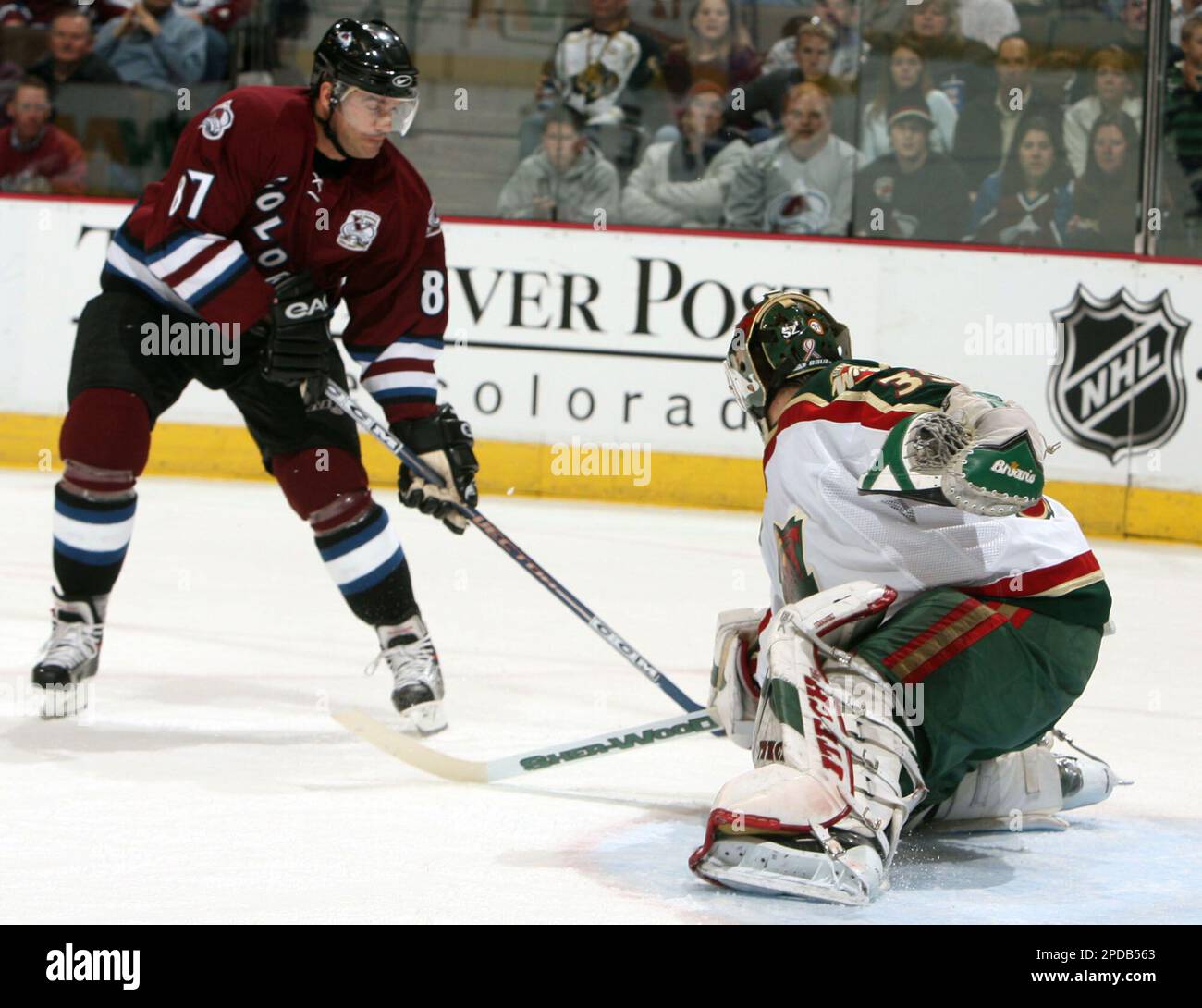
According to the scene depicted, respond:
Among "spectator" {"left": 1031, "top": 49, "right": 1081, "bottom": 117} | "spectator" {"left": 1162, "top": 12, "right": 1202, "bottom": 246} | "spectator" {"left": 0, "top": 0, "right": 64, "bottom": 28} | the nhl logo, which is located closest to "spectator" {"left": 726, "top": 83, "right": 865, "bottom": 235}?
"spectator" {"left": 1031, "top": 49, "right": 1081, "bottom": 117}

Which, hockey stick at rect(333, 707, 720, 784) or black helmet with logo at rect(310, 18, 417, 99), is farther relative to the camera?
black helmet with logo at rect(310, 18, 417, 99)

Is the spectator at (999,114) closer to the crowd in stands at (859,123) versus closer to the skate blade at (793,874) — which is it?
the crowd in stands at (859,123)

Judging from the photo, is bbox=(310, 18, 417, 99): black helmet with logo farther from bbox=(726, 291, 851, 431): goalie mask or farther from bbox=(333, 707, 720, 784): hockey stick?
bbox=(333, 707, 720, 784): hockey stick

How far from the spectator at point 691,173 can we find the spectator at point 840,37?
0.94 ft

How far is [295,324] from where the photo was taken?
3.16 metres

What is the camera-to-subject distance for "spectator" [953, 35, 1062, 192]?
592 cm

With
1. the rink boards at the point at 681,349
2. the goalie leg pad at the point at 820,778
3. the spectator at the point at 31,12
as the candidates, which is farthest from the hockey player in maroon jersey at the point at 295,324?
the spectator at the point at 31,12

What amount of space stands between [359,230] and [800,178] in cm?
302

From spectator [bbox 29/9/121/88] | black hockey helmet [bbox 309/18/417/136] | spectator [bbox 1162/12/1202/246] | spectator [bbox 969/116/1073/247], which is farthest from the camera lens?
spectator [bbox 29/9/121/88]

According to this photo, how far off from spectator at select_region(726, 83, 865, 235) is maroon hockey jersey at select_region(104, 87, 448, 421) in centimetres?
276

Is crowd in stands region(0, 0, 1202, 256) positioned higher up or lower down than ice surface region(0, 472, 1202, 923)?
higher up

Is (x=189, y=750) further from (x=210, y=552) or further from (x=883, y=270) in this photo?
(x=883, y=270)

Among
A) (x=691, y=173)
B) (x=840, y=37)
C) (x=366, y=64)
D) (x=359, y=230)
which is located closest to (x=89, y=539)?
(x=359, y=230)
